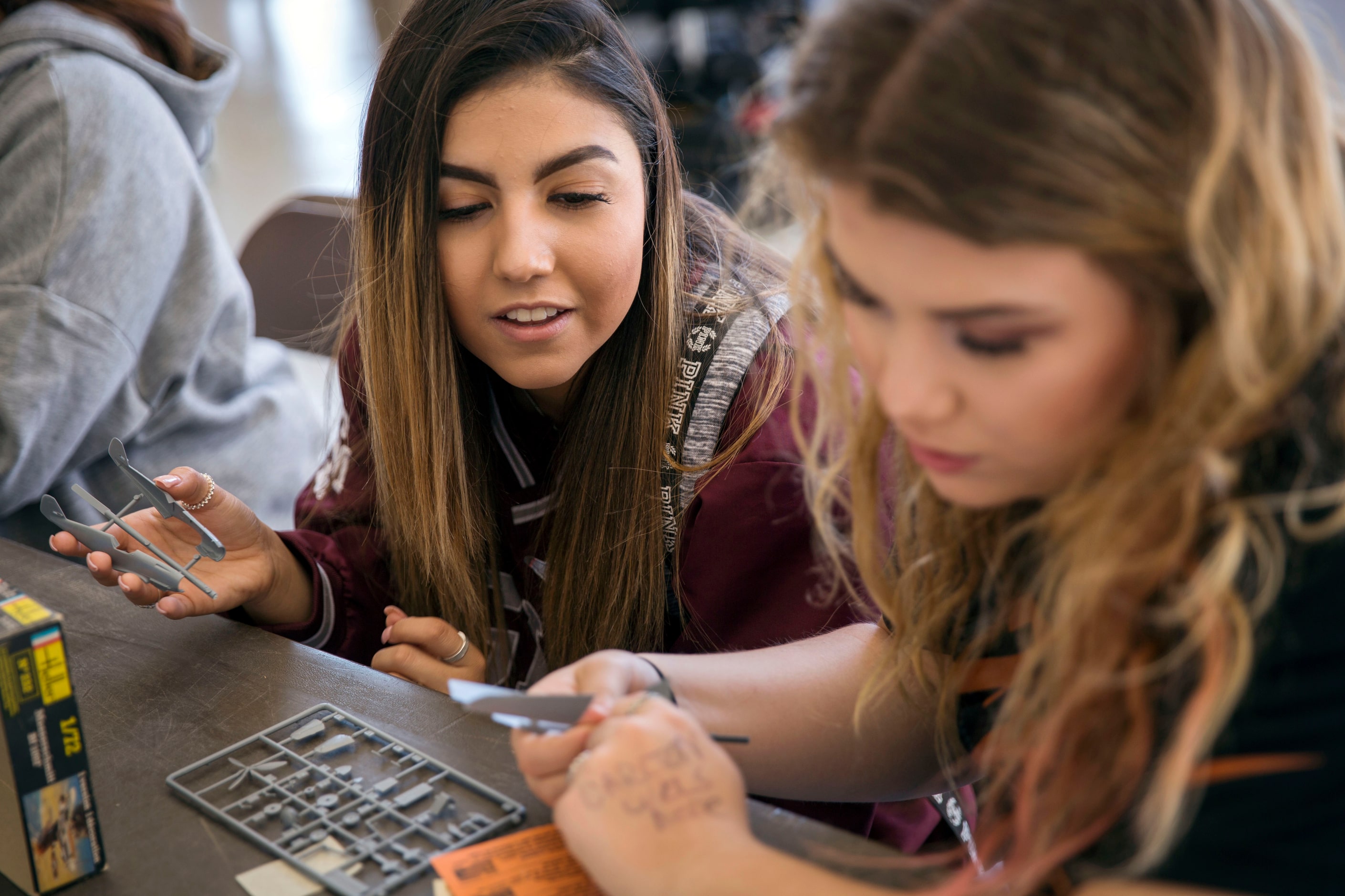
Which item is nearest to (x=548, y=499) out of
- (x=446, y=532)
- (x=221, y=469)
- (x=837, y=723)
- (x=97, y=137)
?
(x=446, y=532)

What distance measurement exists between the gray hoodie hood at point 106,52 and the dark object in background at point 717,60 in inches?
99.1

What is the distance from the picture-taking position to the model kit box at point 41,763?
0.63 meters

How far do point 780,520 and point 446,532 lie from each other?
0.33 meters

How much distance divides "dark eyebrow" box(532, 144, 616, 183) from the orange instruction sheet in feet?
1.81

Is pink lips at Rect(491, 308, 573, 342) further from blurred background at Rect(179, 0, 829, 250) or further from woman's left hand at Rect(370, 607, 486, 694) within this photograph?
blurred background at Rect(179, 0, 829, 250)

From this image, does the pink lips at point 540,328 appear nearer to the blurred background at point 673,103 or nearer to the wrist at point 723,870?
the wrist at point 723,870

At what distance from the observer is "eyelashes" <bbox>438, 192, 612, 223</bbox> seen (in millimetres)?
995

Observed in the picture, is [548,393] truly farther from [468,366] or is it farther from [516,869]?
[516,869]

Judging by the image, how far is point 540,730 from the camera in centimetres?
67

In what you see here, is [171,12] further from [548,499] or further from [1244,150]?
[1244,150]

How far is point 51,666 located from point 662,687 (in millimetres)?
362

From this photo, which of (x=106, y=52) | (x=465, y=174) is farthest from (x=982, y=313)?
(x=106, y=52)

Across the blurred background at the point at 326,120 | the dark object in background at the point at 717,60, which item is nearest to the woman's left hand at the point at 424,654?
the blurred background at the point at 326,120

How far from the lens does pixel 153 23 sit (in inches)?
62.3
